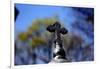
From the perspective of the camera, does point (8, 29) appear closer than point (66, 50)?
Yes

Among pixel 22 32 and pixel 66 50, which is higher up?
pixel 22 32

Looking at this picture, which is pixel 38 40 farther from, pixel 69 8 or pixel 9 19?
pixel 69 8

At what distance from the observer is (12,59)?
6.21 ft

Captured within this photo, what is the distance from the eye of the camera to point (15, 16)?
6.29 feet

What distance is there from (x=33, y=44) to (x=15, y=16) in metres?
0.34

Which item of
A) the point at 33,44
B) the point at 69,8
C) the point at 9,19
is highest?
the point at 69,8

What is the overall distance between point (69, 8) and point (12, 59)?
2.65 ft

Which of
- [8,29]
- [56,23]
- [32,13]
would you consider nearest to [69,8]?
[56,23]

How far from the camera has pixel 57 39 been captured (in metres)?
2.04

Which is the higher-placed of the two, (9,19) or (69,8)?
(69,8)

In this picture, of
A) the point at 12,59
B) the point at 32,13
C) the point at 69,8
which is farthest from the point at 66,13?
the point at 12,59

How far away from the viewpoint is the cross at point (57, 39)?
203 cm

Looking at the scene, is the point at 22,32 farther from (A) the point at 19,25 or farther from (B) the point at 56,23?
(B) the point at 56,23

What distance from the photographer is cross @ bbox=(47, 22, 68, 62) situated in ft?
6.66
